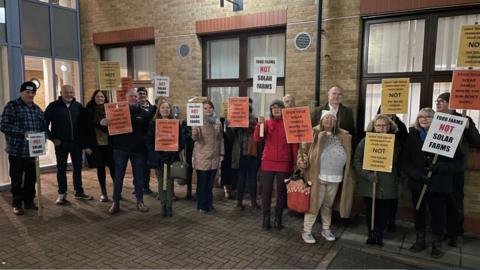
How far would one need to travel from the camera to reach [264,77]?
4.66m

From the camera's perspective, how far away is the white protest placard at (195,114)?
493cm

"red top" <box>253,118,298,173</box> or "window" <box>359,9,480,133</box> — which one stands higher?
"window" <box>359,9,480,133</box>

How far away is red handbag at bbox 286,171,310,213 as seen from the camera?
14.5ft

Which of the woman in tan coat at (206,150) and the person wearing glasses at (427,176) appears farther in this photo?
the woman in tan coat at (206,150)

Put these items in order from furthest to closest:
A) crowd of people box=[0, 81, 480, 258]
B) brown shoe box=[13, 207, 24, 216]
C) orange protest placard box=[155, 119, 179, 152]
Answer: brown shoe box=[13, 207, 24, 216] → orange protest placard box=[155, 119, 179, 152] → crowd of people box=[0, 81, 480, 258]

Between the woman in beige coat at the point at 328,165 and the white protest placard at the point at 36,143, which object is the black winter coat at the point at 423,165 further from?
the white protest placard at the point at 36,143

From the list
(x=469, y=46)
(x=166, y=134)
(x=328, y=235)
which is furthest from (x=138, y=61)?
(x=469, y=46)

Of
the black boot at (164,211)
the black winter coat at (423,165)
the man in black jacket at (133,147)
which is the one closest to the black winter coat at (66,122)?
the man in black jacket at (133,147)

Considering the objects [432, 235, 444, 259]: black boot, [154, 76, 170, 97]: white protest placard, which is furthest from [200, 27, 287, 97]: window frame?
[432, 235, 444, 259]: black boot

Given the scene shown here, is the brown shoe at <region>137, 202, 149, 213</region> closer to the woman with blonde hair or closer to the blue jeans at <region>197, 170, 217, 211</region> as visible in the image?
the woman with blonde hair

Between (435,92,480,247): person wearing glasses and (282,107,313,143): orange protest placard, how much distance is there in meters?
1.69

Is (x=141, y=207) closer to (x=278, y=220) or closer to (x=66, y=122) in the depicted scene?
(x=66, y=122)

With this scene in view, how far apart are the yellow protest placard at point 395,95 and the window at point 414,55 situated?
1.29m

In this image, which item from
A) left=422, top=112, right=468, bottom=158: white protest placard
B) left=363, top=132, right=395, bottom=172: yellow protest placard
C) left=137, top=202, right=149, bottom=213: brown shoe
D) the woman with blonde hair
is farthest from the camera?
left=137, top=202, right=149, bottom=213: brown shoe
